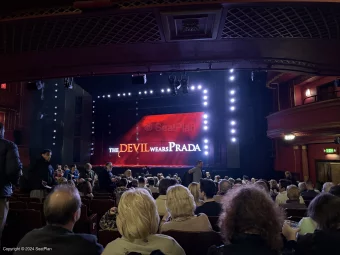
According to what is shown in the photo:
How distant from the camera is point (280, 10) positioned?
2.93 meters

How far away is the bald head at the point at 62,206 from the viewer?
1385mm

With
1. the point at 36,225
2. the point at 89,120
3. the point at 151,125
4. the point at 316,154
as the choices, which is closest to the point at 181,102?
the point at 151,125

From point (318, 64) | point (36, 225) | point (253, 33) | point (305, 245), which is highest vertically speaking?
point (253, 33)

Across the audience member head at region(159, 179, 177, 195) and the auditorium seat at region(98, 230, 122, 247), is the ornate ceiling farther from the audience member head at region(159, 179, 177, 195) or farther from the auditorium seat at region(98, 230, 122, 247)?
the auditorium seat at region(98, 230, 122, 247)

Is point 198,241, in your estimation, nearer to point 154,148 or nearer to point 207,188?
point 207,188

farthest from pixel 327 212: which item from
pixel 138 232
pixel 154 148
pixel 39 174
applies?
pixel 154 148

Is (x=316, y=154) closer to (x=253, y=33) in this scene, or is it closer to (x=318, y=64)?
(x=318, y=64)

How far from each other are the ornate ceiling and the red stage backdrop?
9369 millimetres

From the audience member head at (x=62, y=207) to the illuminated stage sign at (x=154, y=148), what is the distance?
11.6 meters

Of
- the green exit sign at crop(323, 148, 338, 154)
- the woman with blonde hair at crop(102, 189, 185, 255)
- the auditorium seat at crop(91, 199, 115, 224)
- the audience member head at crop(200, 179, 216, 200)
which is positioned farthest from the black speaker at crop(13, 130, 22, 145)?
the green exit sign at crop(323, 148, 338, 154)

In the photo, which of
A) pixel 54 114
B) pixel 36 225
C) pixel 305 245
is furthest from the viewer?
pixel 54 114

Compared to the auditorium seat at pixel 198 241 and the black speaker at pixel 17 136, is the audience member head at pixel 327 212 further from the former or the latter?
the black speaker at pixel 17 136

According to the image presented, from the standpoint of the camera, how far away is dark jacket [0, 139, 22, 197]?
245cm

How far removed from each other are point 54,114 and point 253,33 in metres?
12.8
